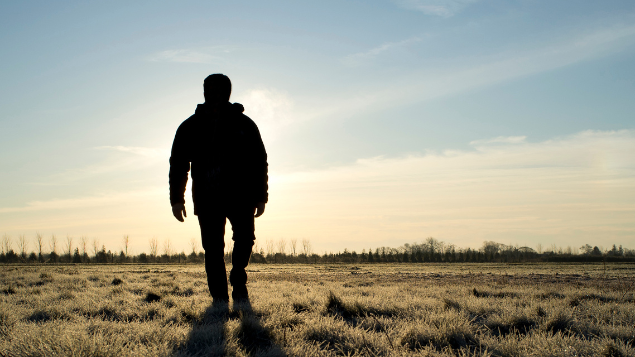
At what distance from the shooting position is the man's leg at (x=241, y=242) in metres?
4.07

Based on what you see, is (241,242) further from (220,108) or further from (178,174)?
(220,108)

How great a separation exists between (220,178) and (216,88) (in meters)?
1.05

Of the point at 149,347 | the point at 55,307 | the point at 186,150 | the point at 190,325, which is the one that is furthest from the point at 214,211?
the point at 149,347

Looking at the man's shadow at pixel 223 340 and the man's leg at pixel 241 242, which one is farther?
the man's leg at pixel 241 242

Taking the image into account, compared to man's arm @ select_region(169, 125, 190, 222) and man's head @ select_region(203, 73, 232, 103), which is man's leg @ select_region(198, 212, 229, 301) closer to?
man's arm @ select_region(169, 125, 190, 222)

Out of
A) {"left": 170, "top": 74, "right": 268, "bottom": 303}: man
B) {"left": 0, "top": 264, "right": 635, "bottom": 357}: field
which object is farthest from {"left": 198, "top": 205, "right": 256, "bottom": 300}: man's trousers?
{"left": 0, "top": 264, "right": 635, "bottom": 357}: field

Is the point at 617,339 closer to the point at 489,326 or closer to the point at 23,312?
the point at 489,326

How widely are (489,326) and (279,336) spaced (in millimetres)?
1785

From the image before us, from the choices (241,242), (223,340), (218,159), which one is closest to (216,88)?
(218,159)

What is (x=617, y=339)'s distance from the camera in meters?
2.47

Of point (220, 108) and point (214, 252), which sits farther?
point (220, 108)

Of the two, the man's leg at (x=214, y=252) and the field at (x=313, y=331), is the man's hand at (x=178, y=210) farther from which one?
the field at (x=313, y=331)

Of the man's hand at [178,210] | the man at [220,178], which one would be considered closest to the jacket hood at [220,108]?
the man at [220,178]

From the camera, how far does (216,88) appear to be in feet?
A: 13.8
